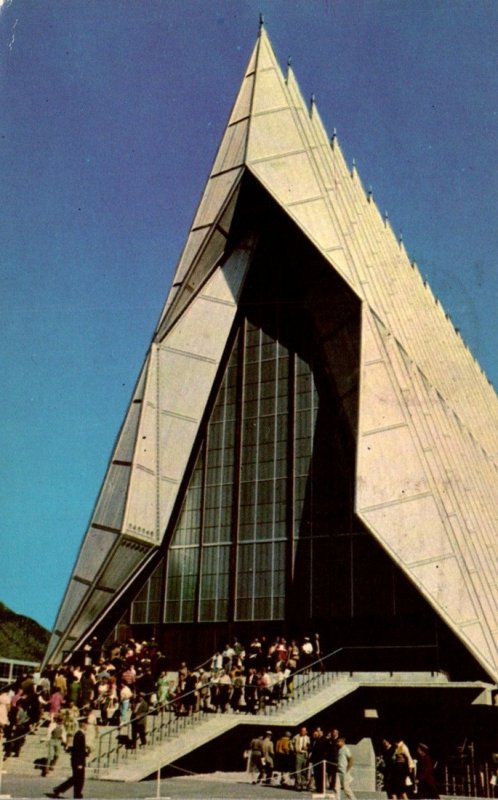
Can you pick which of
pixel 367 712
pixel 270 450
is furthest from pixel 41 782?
pixel 270 450

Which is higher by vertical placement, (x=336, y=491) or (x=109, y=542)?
(x=336, y=491)

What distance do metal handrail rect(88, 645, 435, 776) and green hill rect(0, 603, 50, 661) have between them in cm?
3976

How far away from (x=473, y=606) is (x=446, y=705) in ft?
9.88

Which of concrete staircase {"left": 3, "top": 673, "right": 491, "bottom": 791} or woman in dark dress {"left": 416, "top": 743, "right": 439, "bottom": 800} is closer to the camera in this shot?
woman in dark dress {"left": 416, "top": 743, "right": 439, "bottom": 800}

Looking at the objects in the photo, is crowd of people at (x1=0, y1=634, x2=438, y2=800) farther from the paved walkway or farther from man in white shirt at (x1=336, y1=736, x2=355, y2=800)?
the paved walkway

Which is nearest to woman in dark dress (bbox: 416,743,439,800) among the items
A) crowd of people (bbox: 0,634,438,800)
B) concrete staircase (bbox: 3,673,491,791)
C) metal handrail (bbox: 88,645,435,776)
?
crowd of people (bbox: 0,634,438,800)

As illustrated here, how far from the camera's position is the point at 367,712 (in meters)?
25.4

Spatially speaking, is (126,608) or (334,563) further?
(126,608)

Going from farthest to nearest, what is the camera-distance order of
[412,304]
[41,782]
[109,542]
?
1. [412,304]
2. [109,542]
3. [41,782]

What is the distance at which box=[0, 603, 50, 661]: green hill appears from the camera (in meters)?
65.9

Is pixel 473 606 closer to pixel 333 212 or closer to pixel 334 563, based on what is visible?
pixel 334 563

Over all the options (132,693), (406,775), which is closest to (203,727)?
(132,693)

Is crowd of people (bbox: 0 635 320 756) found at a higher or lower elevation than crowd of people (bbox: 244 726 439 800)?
higher

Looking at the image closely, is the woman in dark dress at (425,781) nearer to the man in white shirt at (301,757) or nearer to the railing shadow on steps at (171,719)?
the man in white shirt at (301,757)
